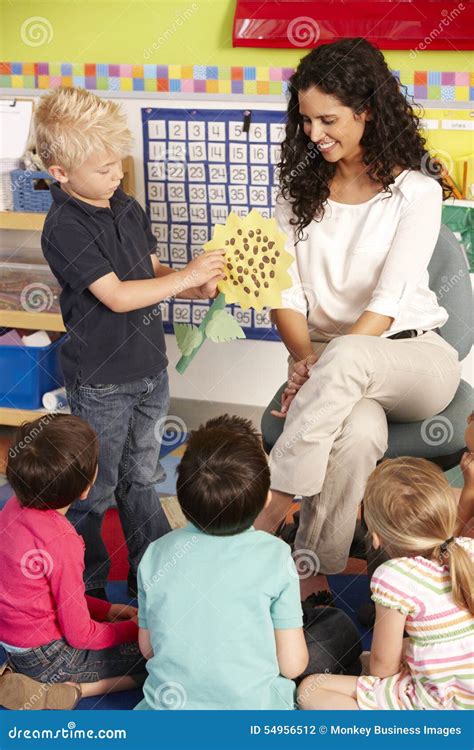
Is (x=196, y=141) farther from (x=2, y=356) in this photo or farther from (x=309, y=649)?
(x=309, y=649)

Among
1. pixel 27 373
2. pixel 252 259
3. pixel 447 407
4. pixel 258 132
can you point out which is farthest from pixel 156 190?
pixel 447 407

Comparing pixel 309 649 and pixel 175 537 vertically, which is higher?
pixel 175 537

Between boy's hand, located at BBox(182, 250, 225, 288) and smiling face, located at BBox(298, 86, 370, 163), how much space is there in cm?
34

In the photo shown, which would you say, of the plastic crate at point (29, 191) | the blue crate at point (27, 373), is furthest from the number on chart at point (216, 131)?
the blue crate at point (27, 373)

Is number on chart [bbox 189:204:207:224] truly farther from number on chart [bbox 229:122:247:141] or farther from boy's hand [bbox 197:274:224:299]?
boy's hand [bbox 197:274:224:299]

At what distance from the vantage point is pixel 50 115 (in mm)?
2008

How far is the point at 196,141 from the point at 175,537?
1.81 m

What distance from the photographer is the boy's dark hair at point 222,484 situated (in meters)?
1.59

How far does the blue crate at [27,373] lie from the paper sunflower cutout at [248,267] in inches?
42.4

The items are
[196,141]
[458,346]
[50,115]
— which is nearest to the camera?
[50,115]

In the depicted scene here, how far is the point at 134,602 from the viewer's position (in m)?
2.24

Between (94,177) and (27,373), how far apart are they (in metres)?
1.21

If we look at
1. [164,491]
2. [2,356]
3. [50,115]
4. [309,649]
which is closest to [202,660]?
[309,649]
